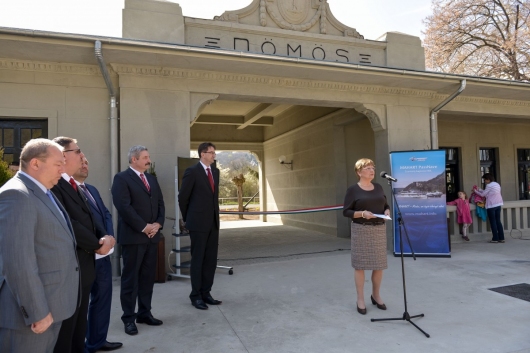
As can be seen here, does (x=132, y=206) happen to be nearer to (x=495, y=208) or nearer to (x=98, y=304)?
(x=98, y=304)

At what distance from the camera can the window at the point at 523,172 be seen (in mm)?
11578

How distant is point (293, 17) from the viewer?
642 centimetres

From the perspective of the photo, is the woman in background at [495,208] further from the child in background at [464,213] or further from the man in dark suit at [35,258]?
the man in dark suit at [35,258]

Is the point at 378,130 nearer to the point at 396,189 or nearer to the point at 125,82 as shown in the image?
the point at 396,189

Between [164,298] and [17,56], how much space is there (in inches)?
151

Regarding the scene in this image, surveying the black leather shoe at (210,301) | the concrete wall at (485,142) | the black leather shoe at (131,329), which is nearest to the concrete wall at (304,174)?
the concrete wall at (485,142)

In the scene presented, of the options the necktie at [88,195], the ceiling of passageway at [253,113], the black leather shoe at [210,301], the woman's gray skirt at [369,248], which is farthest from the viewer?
the ceiling of passageway at [253,113]

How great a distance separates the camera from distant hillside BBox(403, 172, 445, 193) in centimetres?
640

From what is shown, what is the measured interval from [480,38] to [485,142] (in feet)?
20.3

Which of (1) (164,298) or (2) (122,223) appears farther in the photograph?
(1) (164,298)

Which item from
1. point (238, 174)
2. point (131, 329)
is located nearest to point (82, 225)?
point (131, 329)

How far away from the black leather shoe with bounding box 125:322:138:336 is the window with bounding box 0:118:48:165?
3.51 metres

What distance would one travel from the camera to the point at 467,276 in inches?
196

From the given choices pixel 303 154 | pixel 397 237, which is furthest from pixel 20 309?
pixel 303 154
